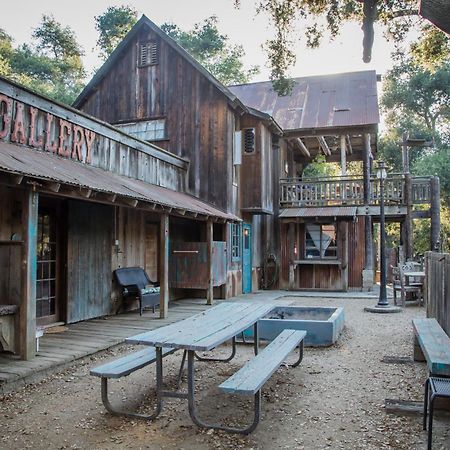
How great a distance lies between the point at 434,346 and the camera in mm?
4309

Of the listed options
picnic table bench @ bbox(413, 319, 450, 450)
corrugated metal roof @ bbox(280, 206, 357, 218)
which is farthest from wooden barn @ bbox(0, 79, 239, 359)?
picnic table bench @ bbox(413, 319, 450, 450)

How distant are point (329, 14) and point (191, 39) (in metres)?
25.8

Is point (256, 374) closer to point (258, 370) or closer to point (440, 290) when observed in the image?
point (258, 370)

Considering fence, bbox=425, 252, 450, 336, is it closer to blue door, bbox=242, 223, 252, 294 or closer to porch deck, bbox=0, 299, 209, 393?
porch deck, bbox=0, 299, 209, 393

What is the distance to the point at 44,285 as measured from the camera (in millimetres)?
7957

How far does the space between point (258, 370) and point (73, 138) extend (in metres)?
5.57

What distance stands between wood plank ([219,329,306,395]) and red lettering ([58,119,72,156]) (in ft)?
15.3

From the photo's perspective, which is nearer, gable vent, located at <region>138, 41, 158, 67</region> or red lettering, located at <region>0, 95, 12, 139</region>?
red lettering, located at <region>0, 95, 12, 139</region>

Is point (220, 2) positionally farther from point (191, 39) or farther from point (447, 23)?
point (191, 39)

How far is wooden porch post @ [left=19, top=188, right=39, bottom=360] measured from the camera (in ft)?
18.0

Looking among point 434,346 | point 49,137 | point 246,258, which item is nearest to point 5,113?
point 49,137

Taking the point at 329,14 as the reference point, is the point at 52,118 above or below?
below

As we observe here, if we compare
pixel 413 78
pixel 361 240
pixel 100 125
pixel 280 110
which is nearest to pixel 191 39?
pixel 413 78

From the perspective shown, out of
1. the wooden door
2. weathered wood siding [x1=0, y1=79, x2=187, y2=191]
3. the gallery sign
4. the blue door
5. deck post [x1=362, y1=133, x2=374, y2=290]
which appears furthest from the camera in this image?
deck post [x1=362, y1=133, x2=374, y2=290]
